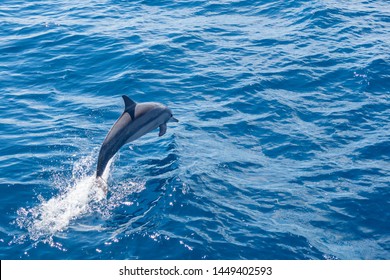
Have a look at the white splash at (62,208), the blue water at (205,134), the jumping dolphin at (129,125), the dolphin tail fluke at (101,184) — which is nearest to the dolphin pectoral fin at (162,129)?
the jumping dolphin at (129,125)

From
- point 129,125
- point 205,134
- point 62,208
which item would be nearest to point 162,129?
point 205,134

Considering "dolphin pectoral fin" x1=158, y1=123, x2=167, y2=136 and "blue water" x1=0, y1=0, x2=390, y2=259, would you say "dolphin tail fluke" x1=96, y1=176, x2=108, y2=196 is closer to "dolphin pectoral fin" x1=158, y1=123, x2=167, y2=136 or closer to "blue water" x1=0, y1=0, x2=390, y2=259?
"blue water" x1=0, y1=0, x2=390, y2=259

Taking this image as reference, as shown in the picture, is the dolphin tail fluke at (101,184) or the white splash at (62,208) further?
the dolphin tail fluke at (101,184)

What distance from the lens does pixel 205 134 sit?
21.4 m

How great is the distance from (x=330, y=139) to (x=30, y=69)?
619 inches

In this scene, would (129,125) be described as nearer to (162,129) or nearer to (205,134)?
(162,129)

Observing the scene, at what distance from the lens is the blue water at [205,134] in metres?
15.8

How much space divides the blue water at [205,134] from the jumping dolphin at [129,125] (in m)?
1.13

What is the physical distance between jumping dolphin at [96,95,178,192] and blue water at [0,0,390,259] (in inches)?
44.6

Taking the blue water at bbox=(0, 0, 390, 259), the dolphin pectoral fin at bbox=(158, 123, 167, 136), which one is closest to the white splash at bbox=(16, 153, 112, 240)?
the blue water at bbox=(0, 0, 390, 259)

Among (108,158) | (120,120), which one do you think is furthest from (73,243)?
(120,120)

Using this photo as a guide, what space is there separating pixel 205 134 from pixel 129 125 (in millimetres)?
4101

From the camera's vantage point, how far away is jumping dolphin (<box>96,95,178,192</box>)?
17.7m

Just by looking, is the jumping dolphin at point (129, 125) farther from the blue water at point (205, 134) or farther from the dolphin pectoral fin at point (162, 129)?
the blue water at point (205, 134)
